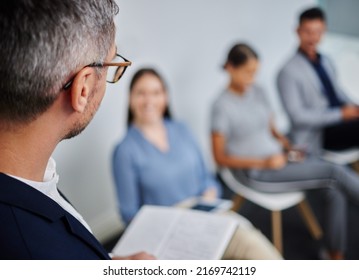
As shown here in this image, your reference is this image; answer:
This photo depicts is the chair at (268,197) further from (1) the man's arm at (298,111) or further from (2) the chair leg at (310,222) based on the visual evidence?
(1) the man's arm at (298,111)

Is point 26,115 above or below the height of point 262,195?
above

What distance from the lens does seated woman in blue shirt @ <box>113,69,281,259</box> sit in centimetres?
171

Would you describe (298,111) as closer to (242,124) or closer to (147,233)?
(242,124)

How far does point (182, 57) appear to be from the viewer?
2547 millimetres

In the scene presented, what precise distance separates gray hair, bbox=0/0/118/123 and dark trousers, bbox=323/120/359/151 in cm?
185

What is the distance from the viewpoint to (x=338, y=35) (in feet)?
10.3

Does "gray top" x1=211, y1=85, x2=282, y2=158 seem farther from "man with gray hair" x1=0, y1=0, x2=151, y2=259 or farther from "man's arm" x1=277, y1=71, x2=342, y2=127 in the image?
"man with gray hair" x1=0, y1=0, x2=151, y2=259

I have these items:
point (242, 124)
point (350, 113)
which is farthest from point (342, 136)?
point (242, 124)

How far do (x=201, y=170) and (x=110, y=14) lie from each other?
1272 millimetres

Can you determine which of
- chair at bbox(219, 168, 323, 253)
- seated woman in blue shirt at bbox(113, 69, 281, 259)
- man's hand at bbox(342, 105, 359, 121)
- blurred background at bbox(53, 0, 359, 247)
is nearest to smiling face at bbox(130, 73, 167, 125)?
seated woman in blue shirt at bbox(113, 69, 281, 259)

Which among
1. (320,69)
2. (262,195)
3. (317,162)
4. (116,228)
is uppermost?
(320,69)

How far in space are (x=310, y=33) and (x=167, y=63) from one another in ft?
2.45
